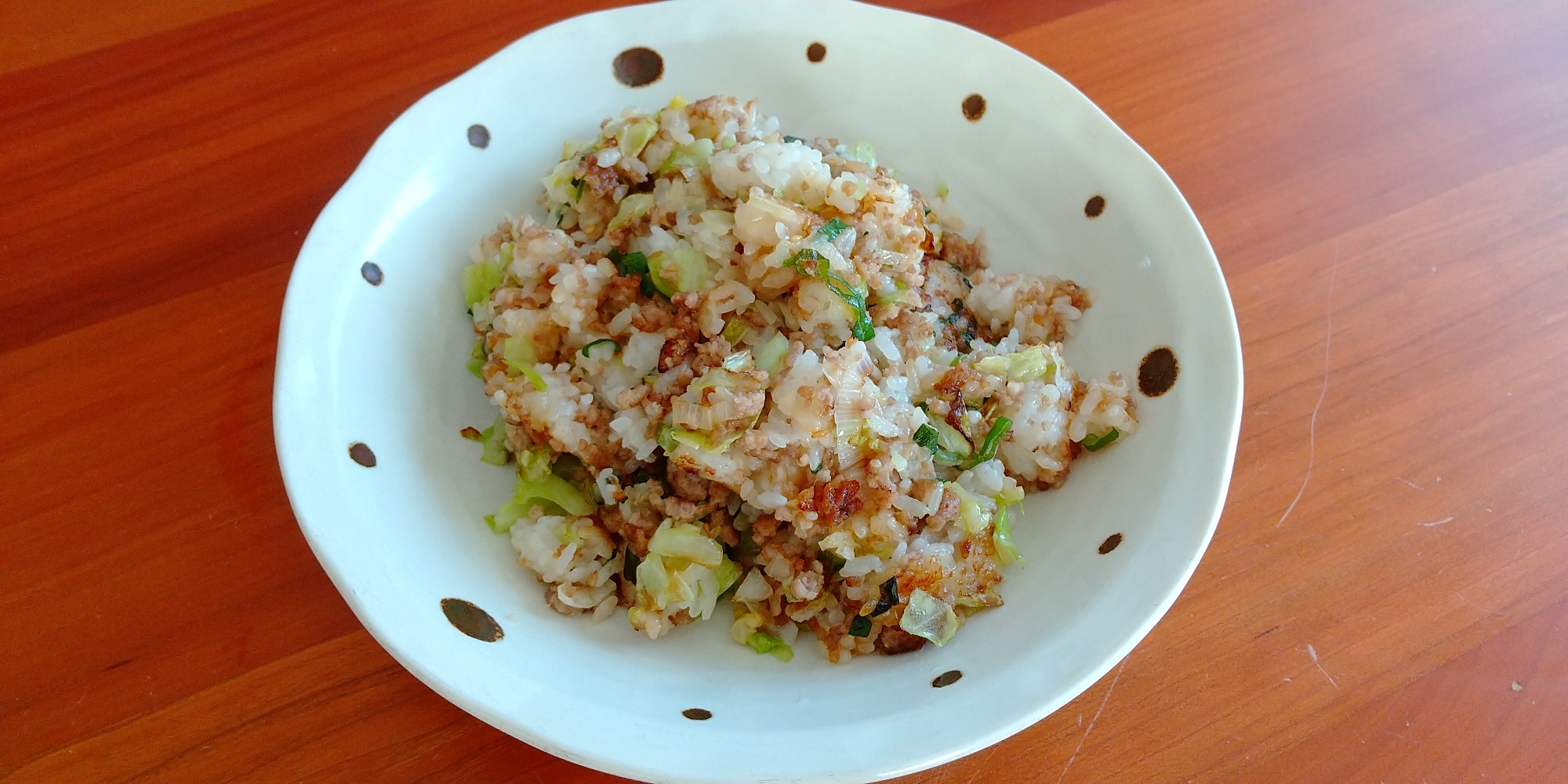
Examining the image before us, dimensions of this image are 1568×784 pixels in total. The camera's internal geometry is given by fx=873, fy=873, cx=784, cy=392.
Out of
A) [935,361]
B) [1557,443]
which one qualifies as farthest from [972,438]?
[1557,443]

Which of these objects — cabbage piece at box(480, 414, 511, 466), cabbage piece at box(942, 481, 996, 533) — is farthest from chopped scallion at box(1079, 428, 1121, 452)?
cabbage piece at box(480, 414, 511, 466)

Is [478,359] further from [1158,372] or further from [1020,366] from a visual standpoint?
[1158,372]

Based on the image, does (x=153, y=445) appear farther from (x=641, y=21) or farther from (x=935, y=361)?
(x=935, y=361)

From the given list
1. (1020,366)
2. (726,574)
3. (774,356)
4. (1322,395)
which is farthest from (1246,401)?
(726,574)

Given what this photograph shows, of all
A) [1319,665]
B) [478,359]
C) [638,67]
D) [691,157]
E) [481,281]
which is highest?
[638,67]

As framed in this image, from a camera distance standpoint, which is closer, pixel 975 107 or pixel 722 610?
pixel 722 610

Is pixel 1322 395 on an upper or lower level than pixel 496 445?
lower

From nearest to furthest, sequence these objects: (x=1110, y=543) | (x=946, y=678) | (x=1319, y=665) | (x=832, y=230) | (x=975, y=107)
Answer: (x=946, y=678), (x=1110, y=543), (x=832, y=230), (x=1319, y=665), (x=975, y=107)
